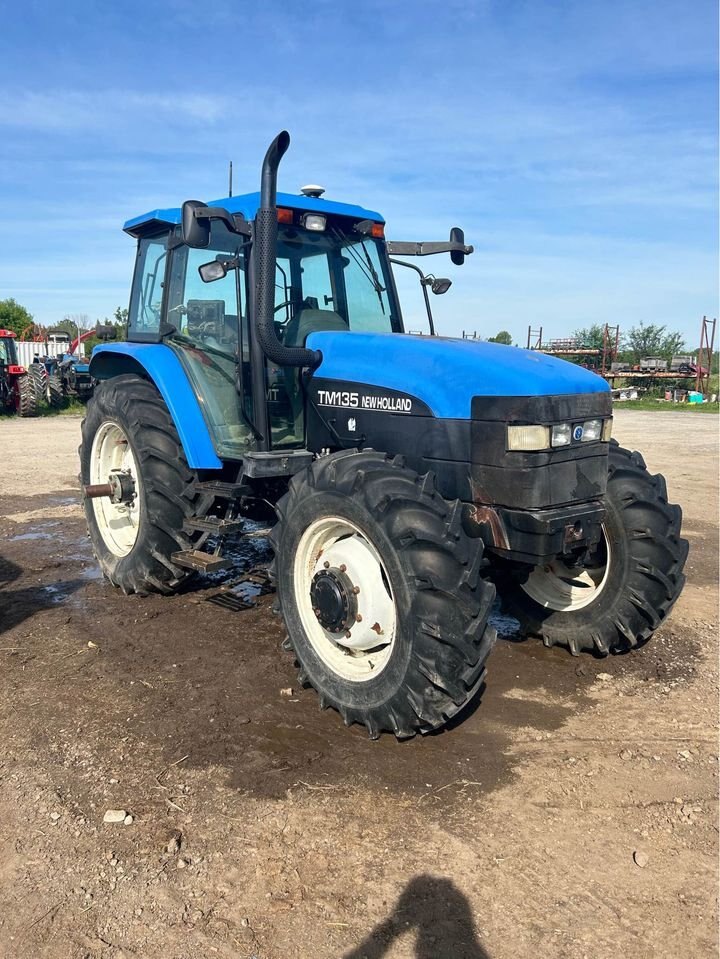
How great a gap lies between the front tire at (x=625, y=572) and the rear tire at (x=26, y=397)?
59.6 feet

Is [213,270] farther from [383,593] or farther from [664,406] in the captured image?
[664,406]

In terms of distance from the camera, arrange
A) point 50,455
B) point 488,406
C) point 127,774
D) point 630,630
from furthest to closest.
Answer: point 50,455 → point 630,630 → point 488,406 → point 127,774

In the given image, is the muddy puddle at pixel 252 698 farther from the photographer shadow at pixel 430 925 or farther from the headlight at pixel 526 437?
the headlight at pixel 526 437

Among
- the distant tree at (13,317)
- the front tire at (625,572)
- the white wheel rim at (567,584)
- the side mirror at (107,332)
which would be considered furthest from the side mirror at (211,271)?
the distant tree at (13,317)

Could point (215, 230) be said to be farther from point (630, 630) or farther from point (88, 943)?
point (88, 943)

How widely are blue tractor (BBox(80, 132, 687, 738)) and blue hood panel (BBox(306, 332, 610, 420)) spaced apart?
0.01 metres

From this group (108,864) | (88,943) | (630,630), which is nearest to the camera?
(88,943)

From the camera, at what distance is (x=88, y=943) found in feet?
7.24

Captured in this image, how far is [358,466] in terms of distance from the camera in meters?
3.39

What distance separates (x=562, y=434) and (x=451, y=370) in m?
0.60

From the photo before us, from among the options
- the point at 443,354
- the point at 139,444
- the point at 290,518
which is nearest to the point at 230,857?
the point at 290,518

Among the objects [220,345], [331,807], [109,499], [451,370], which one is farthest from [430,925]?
[109,499]

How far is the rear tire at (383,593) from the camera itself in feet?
10.00

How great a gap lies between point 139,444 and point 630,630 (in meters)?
3.16
